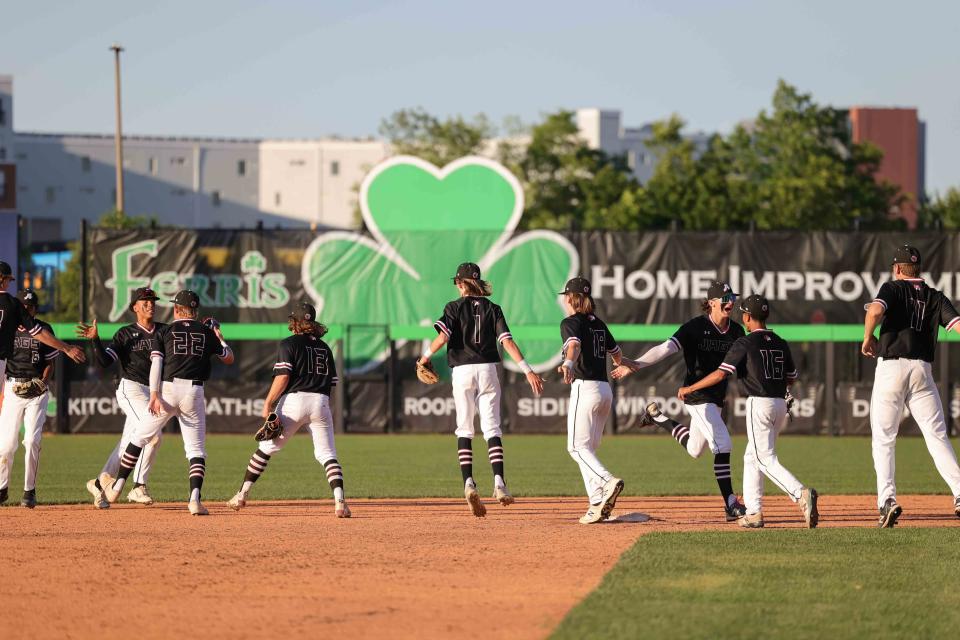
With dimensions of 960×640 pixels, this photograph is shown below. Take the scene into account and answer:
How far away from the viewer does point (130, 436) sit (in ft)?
43.4

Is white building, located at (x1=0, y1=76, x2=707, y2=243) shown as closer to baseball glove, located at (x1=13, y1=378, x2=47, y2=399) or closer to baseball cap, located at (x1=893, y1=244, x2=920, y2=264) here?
baseball glove, located at (x1=13, y1=378, x2=47, y2=399)

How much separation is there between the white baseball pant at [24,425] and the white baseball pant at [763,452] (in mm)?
6597

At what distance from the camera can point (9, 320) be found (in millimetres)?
12688

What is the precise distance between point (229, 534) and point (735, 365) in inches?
167

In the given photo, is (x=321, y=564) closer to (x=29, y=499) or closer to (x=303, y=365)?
(x=303, y=365)

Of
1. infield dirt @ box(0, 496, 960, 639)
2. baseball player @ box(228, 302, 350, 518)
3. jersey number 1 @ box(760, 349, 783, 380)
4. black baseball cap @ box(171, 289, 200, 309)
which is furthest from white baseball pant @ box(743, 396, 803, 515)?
black baseball cap @ box(171, 289, 200, 309)

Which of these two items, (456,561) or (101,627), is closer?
(101,627)

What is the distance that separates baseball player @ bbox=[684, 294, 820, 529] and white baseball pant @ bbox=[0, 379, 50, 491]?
6471 mm

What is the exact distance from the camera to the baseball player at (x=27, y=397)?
13.2 metres

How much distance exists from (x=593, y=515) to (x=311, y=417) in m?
2.59

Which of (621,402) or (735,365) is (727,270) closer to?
(621,402)

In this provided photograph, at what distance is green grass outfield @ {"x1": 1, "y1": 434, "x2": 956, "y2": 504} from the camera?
1559 centimetres

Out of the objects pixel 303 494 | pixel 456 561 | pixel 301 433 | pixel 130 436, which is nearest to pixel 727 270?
pixel 301 433

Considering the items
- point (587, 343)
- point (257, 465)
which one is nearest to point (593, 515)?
point (587, 343)
